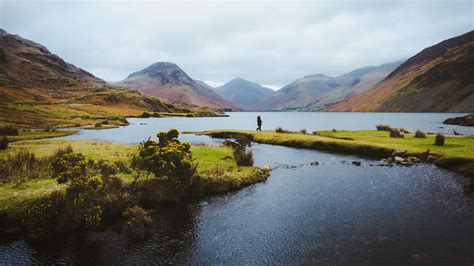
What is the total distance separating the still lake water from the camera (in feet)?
56.0

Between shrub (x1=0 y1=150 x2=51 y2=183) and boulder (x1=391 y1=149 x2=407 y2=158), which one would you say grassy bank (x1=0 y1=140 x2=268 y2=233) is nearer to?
shrub (x1=0 y1=150 x2=51 y2=183)

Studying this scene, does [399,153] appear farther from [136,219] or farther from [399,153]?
[136,219]

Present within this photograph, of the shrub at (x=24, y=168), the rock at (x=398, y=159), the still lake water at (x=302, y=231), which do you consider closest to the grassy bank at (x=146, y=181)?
the shrub at (x=24, y=168)

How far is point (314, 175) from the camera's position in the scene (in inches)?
1401

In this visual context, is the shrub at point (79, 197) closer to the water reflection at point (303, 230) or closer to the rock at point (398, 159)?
the water reflection at point (303, 230)

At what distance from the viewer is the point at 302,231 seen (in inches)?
809

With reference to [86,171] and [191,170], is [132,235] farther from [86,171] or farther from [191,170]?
Result: [191,170]

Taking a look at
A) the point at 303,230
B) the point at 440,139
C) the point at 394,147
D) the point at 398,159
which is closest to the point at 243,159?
the point at 303,230

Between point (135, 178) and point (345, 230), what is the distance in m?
17.5

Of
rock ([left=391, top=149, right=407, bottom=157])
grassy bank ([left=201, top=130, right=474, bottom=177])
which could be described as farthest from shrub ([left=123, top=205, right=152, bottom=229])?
rock ([left=391, top=149, right=407, bottom=157])

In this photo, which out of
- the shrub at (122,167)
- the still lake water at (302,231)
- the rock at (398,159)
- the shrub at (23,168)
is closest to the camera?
the still lake water at (302,231)

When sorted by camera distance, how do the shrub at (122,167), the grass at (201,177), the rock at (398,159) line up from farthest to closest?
the rock at (398,159)
the shrub at (122,167)
the grass at (201,177)

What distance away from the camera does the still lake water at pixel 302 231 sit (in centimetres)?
1706

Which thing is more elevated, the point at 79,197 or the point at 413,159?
the point at 413,159
